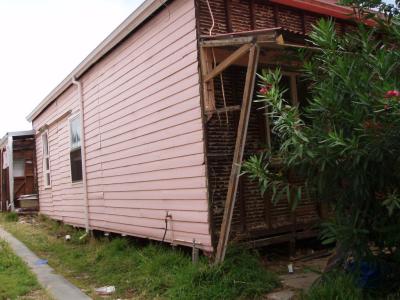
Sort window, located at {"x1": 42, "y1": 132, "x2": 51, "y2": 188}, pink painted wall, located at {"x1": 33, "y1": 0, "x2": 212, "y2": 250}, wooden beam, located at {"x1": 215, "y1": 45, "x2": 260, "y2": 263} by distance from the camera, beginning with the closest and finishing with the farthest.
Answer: wooden beam, located at {"x1": 215, "y1": 45, "x2": 260, "y2": 263}
pink painted wall, located at {"x1": 33, "y1": 0, "x2": 212, "y2": 250}
window, located at {"x1": 42, "y1": 132, "x2": 51, "y2": 188}

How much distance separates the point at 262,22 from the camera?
7.20 m

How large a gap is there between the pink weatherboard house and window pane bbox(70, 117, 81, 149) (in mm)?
1703

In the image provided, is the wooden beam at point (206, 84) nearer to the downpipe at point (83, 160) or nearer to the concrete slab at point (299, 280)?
the concrete slab at point (299, 280)

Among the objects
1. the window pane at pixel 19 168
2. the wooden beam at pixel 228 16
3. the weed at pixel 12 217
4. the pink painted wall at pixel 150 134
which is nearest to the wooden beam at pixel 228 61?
the pink painted wall at pixel 150 134

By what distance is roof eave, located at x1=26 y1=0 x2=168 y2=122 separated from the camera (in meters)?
7.63

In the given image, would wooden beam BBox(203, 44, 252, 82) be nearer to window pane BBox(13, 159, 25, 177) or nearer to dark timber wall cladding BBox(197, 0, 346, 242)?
dark timber wall cladding BBox(197, 0, 346, 242)

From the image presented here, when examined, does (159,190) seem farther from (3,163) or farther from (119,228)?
(3,163)

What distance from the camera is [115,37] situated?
8.91 meters

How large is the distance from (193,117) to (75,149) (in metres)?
6.11

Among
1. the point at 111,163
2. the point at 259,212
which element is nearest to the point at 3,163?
the point at 111,163

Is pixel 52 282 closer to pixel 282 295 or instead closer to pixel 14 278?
pixel 14 278

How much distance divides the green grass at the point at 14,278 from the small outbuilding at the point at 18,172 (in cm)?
905

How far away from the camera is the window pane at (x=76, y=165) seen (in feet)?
38.3

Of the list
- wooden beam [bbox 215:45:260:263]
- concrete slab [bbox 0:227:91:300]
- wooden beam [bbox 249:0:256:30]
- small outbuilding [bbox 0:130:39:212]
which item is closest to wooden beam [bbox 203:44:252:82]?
wooden beam [bbox 215:45:260:263]
